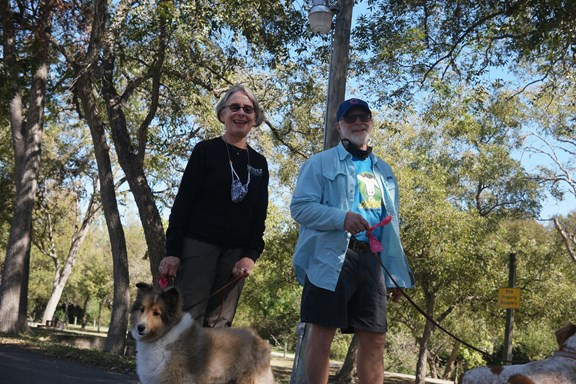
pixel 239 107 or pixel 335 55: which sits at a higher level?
pixel 335 55

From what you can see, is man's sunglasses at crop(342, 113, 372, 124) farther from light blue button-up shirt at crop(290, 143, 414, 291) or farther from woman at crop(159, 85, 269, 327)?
woman at crop(159, 85, 269, 327)

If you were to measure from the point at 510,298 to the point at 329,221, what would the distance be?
10875mm

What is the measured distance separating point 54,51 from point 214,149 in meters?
14.6

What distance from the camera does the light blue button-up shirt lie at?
3965mm

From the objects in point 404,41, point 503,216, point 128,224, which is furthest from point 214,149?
point 128,224

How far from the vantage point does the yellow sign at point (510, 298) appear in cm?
1342

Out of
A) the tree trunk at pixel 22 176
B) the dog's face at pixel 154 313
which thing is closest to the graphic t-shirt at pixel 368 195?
the dog's face at pixel 154 313

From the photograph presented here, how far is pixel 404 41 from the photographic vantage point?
11.8 metres

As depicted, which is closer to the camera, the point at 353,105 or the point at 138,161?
the point at 353,105

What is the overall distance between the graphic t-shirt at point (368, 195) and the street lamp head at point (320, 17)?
556cm

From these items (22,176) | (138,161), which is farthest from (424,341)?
(22,176)

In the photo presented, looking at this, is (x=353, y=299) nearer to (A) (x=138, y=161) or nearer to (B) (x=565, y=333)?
(B) (x=565, y=333)

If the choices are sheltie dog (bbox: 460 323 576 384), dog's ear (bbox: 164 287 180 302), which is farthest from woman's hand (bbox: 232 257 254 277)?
sheltie dog (bbox: 460 323 576 384)

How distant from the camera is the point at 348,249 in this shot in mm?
4109
